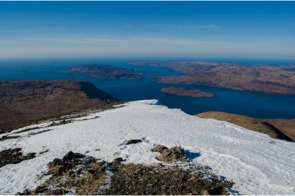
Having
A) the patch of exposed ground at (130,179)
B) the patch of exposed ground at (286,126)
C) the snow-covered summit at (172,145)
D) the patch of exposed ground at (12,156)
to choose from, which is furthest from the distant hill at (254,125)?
the patch of exposed ground at (12,156)

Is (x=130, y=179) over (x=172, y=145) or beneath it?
over

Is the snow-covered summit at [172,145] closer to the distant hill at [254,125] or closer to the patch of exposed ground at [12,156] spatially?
the patch of exposed ground at [12,156]

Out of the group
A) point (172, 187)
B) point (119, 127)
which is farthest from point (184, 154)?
point (119, 127)

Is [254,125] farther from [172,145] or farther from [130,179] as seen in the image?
[130,179]

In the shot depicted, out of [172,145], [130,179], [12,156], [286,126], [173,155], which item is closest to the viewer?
[130,179]

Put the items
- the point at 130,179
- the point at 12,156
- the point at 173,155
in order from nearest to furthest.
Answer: the point at 130,179 < the point at 173,155 < the point at 12,156

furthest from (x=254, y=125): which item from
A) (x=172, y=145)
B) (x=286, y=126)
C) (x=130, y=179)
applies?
(x=286, y=126)

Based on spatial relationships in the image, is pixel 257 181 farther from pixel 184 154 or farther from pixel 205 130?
pixel 205 130
